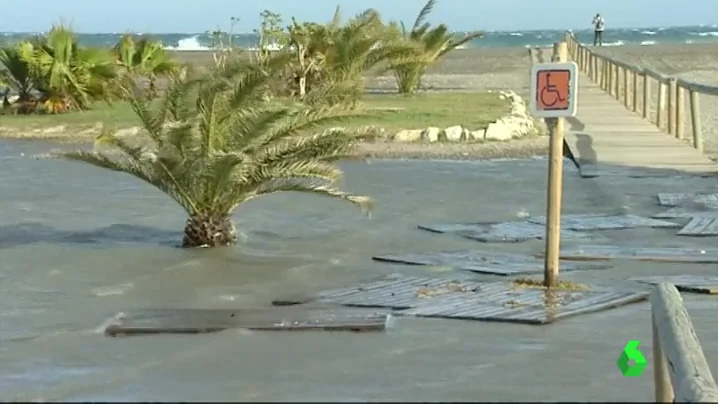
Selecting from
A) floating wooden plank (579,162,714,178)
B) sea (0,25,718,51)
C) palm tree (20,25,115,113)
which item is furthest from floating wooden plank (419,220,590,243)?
sea (0,25,718,51)

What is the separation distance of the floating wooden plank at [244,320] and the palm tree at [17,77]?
18383 mm

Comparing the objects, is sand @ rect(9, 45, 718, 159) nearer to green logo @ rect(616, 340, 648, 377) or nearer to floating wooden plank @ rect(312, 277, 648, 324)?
floating wooden plank @ rect(312, 277, 648, 324)

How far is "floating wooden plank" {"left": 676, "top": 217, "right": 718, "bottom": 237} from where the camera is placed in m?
11.6

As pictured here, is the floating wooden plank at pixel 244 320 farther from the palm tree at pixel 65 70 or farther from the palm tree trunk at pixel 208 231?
the palm tree at pixel 65 70

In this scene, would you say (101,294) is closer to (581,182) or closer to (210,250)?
(210,250)

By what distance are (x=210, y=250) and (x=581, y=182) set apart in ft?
20.9

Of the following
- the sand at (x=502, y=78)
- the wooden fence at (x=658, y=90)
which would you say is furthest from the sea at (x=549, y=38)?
the wooden fence at (x=658, y=90)

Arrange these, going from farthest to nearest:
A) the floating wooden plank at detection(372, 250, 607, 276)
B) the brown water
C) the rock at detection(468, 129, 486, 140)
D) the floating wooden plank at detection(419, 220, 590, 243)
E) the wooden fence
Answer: the rock at detection(468, 129, 486, 140) → the wooden fence → the floating wooden plank at detection(419, 220, 590, 243) → the floating wooden plank at detection(372, 250, 607, 276) → the brown water

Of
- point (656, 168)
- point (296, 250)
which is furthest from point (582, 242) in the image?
point (656, 168)

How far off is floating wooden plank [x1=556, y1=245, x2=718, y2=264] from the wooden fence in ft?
20.1

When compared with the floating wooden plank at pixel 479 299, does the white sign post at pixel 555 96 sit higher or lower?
higher

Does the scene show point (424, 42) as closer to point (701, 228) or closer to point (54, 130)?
point (54, 130)

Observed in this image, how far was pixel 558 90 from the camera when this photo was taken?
8.49 meters

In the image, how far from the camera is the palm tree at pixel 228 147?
11.0 m
